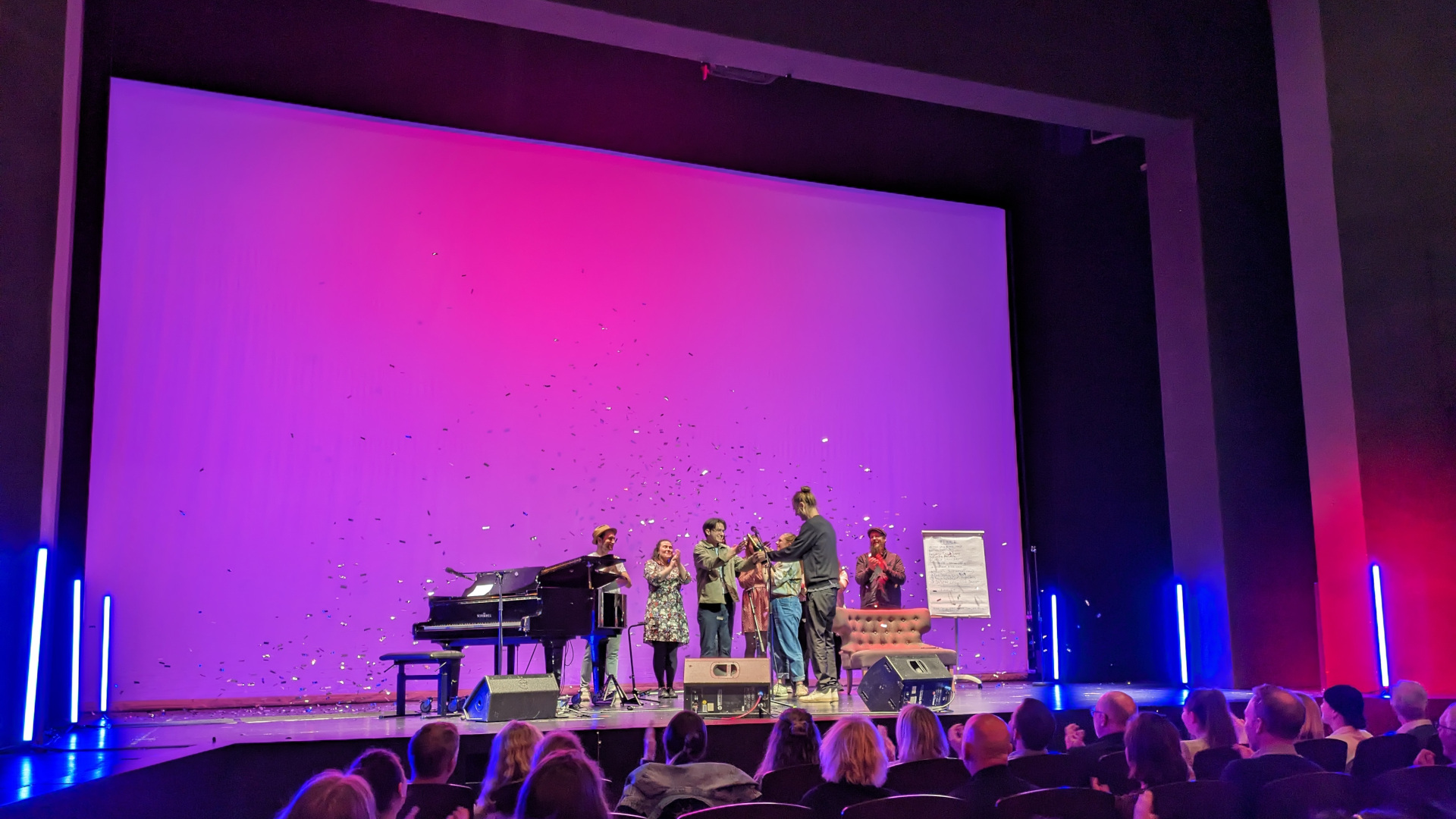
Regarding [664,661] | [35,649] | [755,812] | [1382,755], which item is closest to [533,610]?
[664,661]

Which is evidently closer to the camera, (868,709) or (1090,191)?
(868,709)

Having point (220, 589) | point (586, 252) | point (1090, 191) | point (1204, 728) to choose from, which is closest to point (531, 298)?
point (586, 252)

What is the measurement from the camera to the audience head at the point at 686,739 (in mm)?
3648

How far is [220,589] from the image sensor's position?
325 inches

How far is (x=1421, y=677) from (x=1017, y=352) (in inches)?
196

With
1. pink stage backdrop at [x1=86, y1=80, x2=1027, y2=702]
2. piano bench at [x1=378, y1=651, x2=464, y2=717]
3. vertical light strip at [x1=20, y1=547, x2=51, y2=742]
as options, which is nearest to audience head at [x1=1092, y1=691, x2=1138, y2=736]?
piano bench at [x1=378, y1=651, x2=464, y2=717]

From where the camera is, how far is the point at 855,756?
3209 millimetres

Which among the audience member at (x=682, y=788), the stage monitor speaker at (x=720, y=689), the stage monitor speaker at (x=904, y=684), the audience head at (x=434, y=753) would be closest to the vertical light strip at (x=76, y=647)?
the stage monitor speaker at (x=720, y=689)

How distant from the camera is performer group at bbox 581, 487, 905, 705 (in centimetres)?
774

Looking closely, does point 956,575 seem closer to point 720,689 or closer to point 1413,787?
point 720,689

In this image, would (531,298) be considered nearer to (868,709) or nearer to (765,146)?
(765,146)

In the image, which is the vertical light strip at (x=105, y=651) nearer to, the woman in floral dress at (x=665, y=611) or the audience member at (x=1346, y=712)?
the woman in floral dress at (x=665, y=611)

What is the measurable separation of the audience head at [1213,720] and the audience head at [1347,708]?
809 millimetres

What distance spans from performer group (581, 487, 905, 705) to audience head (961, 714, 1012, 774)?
3927 mm
